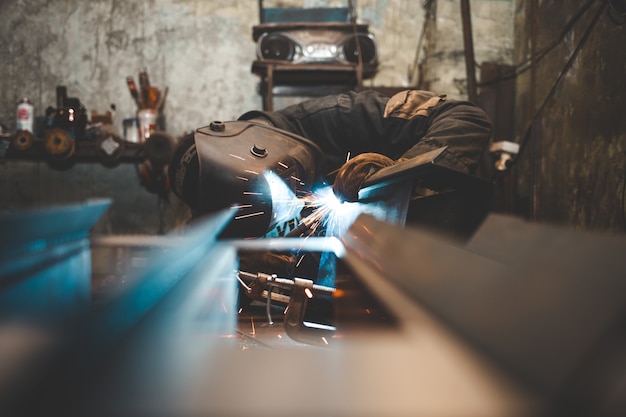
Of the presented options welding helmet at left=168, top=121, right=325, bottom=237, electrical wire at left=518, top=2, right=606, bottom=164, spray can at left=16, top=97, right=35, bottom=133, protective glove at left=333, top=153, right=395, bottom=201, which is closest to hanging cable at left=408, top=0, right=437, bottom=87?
electrical wire at left=518, top=2, right=606, bottom=164

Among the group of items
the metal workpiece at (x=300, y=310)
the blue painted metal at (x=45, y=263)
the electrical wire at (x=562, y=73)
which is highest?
the electrical wire at (x=562, y=73)

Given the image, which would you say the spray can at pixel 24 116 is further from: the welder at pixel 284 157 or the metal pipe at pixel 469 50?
the metal pipe at pixel 469 50

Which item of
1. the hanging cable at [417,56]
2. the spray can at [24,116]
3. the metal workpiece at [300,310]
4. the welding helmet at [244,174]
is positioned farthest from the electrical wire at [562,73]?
the spray can at [24,116]

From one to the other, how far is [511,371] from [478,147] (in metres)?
2.22

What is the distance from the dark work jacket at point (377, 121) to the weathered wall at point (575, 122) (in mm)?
925

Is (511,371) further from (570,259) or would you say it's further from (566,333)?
(570,259)

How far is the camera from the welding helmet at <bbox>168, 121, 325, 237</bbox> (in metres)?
2.02

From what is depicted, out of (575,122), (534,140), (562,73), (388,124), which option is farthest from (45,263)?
(534,140)

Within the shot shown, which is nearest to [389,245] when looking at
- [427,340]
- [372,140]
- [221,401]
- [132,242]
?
[427,340]

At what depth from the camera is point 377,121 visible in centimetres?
291

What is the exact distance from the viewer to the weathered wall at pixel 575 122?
2777mm

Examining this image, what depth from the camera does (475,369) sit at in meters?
0.41

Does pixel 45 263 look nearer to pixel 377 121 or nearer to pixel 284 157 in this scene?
pixel 284 157

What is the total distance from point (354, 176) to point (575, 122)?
90.8 inches
